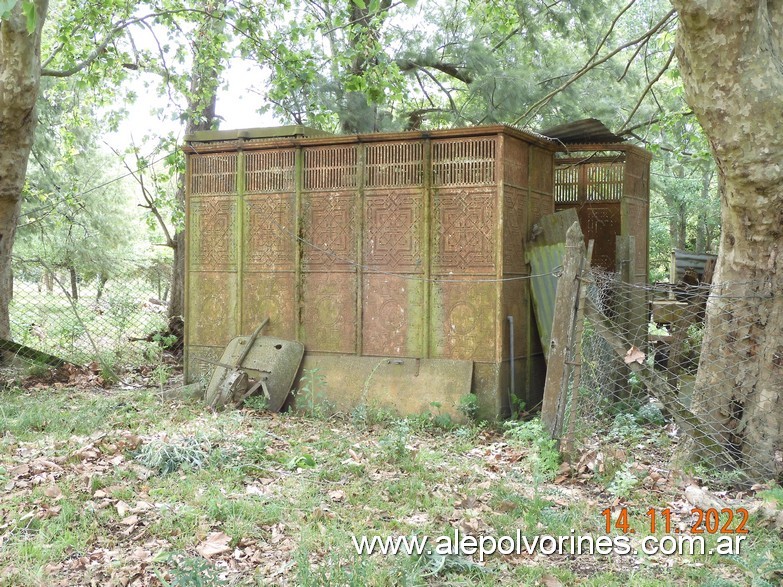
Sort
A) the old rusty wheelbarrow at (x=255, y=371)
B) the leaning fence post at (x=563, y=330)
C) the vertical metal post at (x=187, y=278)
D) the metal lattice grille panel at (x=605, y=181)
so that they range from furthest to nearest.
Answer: the vertical metal post at (x=187, y=278) < the metal lattice grille panel at (x=605, y=181) < the old rusty wheelbarrow at (x=255, y=371) < the leaning fence post at (x=563, y=330)

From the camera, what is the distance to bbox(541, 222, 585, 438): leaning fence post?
20.7 ft

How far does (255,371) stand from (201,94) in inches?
286

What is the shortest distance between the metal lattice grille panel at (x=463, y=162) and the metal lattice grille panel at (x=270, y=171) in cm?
197

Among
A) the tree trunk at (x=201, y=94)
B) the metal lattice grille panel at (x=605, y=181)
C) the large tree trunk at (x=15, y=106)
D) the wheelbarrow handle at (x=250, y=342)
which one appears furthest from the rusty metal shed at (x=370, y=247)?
the tree trunk at (x=201, y=94)

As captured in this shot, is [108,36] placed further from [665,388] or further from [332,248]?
[665,388]

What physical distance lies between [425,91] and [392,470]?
442 inches

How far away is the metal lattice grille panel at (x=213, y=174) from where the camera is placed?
9773 mm

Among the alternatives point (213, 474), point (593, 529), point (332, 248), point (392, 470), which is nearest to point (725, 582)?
point (593, 529)

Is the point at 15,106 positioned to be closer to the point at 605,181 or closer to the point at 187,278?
the point at 187,278

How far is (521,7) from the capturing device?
12820mm

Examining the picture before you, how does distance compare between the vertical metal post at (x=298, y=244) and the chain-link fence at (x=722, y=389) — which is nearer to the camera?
the chain-link fence at (x=722, y=389)

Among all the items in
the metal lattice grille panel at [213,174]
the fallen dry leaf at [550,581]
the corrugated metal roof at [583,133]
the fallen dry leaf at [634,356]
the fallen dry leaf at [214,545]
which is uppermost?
the corrugated metal roof at [583,133]

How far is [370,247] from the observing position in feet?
29.3

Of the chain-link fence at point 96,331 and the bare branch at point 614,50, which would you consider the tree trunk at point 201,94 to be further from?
the bare branch at point 614,50
